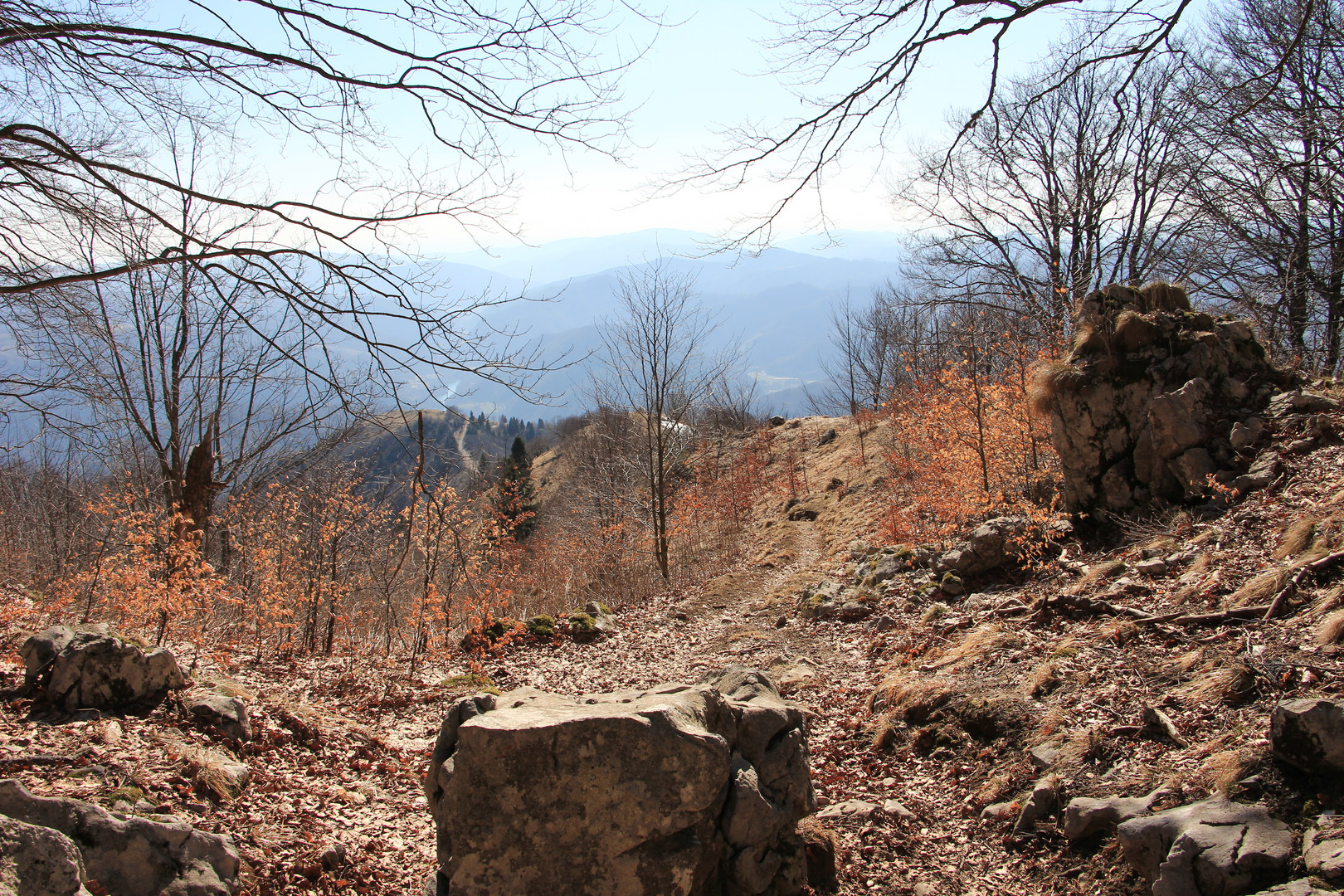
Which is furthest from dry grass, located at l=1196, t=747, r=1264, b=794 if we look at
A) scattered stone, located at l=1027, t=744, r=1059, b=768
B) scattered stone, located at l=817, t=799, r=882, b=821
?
scattered stone, located at l=817, t=799, r=882, b=821

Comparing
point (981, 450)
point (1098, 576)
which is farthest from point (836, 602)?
point (1098, 576)

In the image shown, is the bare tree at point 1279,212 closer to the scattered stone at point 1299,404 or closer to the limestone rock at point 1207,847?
the scattered stone at point 1299,404

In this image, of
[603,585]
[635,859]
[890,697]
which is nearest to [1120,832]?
[635,859]

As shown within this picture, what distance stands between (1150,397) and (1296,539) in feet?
10.5

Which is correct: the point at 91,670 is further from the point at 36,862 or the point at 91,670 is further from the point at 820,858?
the point at 820,858

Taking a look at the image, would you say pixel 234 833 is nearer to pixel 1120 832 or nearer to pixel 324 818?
pixel 324 818

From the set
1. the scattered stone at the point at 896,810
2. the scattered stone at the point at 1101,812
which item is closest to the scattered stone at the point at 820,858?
the scattered stone at the point at 896,810

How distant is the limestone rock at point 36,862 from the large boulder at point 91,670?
261 centimetres

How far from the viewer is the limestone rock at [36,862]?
2317 millimetres

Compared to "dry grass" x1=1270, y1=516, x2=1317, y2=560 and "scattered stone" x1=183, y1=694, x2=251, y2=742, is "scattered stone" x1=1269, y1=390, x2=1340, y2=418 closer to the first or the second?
"dry grass" x1=1270, y1=516, x2=1317, y2=560

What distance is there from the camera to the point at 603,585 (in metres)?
13.9

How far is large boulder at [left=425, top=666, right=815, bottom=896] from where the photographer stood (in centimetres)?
304

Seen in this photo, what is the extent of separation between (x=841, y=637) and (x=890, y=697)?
278 centimetres

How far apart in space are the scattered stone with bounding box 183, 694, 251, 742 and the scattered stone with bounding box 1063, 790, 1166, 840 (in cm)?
550
